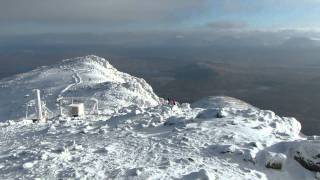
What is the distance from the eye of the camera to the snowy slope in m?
15.5

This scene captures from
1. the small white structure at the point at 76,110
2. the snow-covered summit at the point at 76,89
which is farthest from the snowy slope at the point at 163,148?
the snow-covered summit at the point at 76,89

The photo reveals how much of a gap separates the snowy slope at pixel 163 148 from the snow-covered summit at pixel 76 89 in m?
16.6

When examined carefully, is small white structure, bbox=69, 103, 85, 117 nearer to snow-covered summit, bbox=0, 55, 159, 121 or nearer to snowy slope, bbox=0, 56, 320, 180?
snowy slope, bbox=0, 56, 320, 180

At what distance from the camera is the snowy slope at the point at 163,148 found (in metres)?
15.5

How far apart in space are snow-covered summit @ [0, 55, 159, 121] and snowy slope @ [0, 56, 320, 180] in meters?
16.6

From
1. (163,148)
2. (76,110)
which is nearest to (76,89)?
(76,110)

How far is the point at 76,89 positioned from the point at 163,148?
36.8 metres

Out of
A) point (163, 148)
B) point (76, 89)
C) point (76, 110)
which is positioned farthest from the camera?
point (76, 89)

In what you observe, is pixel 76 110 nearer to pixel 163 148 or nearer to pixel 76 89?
pixel 163 148

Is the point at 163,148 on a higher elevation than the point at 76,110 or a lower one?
→ higher

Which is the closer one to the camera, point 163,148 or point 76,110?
point 163,148

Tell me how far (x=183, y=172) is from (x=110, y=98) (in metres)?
32.9

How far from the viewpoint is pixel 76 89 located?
5306cm

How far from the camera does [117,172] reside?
15250mm
